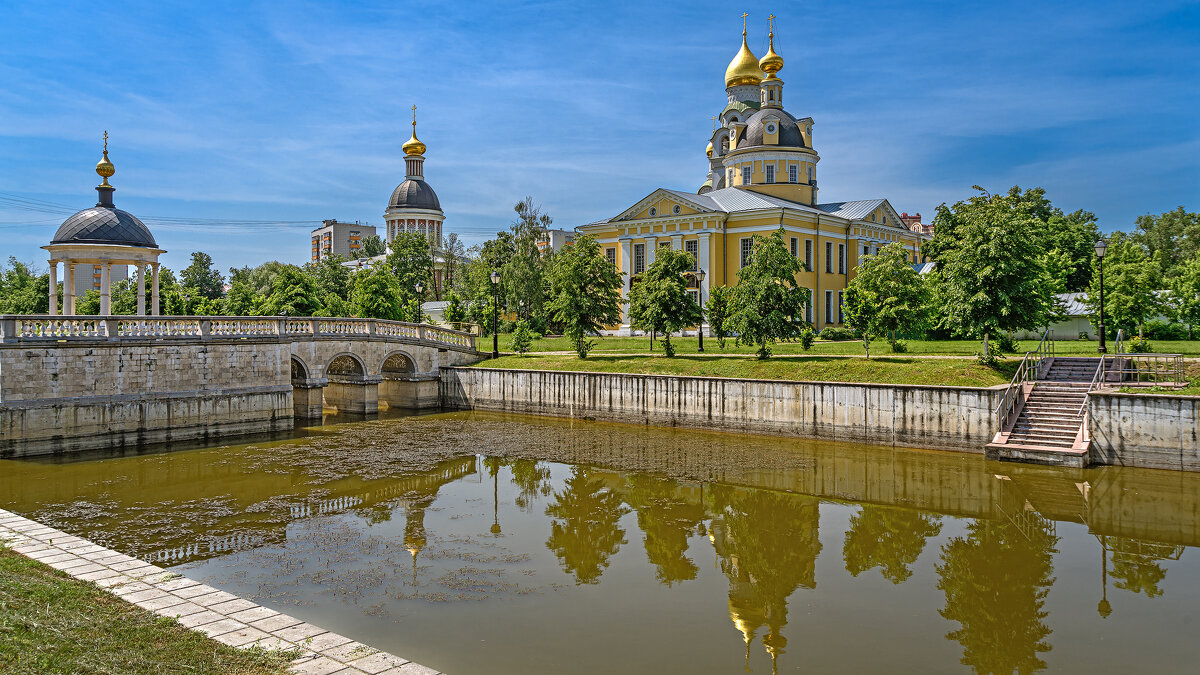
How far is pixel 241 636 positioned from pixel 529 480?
1324 cm

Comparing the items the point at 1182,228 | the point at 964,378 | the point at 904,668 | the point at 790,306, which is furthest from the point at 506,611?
the point at 1182,228

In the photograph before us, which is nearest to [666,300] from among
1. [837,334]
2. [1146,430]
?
[837,334]

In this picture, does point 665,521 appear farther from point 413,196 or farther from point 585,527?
point 413,196

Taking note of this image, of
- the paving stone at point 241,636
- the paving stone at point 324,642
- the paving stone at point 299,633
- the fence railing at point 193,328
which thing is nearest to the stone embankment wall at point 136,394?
the fence railing at point 193,328

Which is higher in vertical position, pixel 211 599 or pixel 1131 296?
pixel 1131 296

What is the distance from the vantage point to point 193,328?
27.9 m

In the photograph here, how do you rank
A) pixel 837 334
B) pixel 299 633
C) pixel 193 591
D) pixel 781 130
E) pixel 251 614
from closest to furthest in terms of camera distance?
pixel 299 633, pixel 251 614, pixel 193 591, pixel 837 334, pixel 781 130

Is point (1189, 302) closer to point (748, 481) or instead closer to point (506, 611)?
point (748, 481)

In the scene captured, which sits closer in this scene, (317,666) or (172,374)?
(317,666)

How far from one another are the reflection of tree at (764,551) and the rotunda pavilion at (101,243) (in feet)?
95.4

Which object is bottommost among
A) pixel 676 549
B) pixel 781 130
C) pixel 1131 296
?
pixel 676 549

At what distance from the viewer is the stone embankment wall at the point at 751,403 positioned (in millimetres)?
24156

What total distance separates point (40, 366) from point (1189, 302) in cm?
4797

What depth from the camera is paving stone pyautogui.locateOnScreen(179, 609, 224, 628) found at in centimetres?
839
